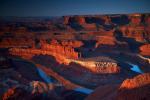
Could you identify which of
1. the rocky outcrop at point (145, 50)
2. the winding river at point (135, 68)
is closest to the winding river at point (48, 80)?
the winding river at point (135, 68)

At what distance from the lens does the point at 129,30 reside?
3534cm

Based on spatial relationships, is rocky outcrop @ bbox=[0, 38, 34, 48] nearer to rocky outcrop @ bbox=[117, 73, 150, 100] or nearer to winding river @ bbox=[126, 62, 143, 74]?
winding river @ bbox=[126, 62, 143, 74]

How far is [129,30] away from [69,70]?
1870 cm

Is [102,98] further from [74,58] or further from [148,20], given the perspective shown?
[148,20]

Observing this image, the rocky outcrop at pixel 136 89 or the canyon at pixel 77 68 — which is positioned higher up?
the rocky outcrop at pixel 136 89

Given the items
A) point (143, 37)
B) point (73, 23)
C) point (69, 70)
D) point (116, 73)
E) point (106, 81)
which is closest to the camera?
point (106, 81)

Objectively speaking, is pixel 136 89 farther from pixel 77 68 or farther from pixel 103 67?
pixel 77 68

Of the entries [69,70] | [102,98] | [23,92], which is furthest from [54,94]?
[69,70]

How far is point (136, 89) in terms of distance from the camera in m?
9.26

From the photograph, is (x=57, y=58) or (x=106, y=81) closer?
(x=106, y=81)

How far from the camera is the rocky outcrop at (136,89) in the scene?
8.98 metres

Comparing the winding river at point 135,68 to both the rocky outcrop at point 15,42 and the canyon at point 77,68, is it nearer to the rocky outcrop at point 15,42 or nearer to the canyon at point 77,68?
the canyon at point 77,68

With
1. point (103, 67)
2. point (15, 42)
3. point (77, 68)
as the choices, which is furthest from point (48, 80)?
point (15, 42)

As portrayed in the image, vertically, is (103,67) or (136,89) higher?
(136,89)
